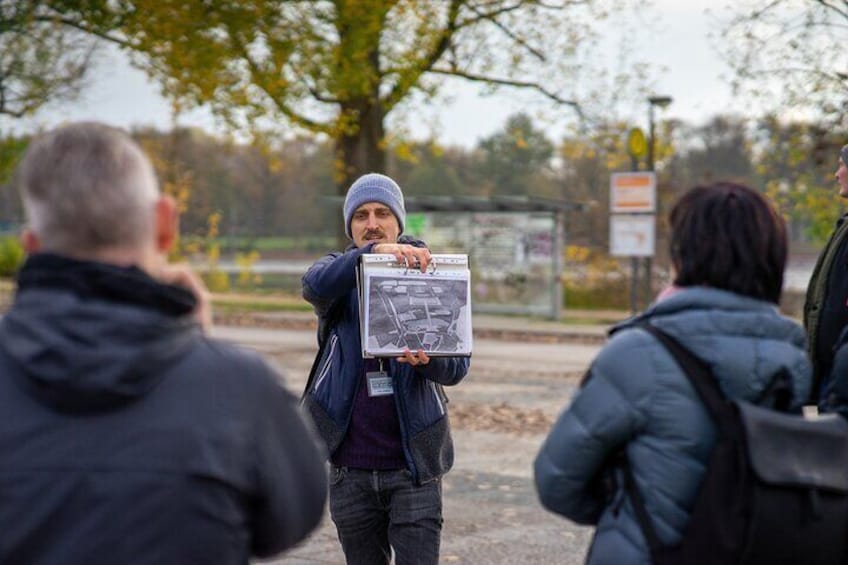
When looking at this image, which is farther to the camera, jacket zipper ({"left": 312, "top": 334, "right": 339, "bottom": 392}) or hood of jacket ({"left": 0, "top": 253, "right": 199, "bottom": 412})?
jacket zipper ({"left": 312, "top": 334, "right": 339, "bottom": 392})

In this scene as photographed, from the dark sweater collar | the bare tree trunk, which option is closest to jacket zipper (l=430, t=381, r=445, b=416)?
the dark sweater collar

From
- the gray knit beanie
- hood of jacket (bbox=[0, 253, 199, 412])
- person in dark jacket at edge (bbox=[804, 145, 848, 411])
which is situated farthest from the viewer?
the gray knit beanie

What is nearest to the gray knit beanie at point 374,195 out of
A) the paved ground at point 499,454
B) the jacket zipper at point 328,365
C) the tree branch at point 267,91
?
the jacket zipper at point 328,365

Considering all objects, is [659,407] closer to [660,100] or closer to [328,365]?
[328,365]

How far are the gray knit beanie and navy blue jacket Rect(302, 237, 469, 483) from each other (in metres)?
0.23

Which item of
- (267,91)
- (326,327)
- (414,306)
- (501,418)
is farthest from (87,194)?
(267,91)

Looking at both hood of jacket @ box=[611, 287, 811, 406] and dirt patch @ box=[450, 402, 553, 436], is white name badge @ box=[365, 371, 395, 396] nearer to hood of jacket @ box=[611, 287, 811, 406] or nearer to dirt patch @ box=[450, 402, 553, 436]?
hood of jacket @ box=[611, 287, 811, 406]

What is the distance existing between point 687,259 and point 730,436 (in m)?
0.43

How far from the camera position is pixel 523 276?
29.0 m

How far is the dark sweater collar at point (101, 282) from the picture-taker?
2.21m

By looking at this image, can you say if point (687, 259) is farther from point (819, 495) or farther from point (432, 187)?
point (432, 187)

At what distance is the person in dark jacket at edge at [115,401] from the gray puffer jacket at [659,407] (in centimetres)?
81

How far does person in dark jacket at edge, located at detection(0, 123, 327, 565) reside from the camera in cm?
218

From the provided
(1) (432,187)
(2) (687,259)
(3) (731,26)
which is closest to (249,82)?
(3) (731,26)
